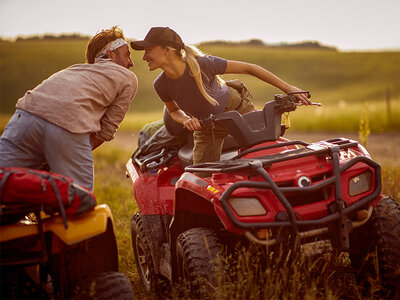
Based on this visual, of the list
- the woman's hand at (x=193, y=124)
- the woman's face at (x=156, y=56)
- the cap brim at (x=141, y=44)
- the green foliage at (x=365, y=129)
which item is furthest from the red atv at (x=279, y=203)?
the green foliage at (x=365, y=129)

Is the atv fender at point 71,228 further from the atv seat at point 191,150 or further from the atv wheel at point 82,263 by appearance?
the atv seat at point 191,150

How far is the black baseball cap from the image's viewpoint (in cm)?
547

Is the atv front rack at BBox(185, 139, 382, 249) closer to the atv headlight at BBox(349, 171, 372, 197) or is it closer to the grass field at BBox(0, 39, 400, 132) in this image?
the atv headlight at BBox(349, 171, 372, 197)

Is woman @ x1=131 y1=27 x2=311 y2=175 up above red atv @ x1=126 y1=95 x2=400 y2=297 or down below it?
above

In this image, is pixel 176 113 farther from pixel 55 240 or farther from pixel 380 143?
pixel 380 143

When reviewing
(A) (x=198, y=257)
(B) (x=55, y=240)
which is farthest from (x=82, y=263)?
(A) (x=198, y=257)

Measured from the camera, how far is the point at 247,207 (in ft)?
13.8

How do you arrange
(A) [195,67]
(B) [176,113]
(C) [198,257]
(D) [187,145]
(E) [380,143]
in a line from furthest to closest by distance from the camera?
(E) [380,143] < (D) [187,145] < (B) [176,113] < (A) [195,67] < (C) [198,257]

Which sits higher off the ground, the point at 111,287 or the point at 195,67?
the point at 195,67

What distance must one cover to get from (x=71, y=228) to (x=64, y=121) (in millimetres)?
1233

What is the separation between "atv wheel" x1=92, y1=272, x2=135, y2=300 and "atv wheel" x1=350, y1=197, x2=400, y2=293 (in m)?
1.64

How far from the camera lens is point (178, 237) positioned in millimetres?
4664

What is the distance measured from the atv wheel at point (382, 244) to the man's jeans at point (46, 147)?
→ 208cm

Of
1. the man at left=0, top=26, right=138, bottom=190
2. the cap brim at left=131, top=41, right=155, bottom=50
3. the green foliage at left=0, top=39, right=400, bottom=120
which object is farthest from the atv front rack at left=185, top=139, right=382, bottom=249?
the green foliage at left=0, top=39, right=400, bottom=120
